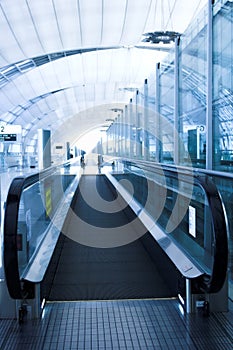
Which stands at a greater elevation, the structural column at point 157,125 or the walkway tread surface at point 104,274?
the structural column at point 157,125

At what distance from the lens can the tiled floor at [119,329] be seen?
333cm

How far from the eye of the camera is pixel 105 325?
3.75m

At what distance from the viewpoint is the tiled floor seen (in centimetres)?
333

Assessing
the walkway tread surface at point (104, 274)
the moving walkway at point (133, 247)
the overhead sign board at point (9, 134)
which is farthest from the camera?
the overhead sign board at point (9, 134)

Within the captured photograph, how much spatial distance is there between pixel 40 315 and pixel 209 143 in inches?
130

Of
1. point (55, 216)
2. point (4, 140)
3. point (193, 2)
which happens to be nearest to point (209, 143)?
point (55, 216)

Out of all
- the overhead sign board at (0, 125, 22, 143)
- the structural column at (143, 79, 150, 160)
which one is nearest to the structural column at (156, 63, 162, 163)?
the structural column at (143, 79, 150, 160)

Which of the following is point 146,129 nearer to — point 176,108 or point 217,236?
point 176,108

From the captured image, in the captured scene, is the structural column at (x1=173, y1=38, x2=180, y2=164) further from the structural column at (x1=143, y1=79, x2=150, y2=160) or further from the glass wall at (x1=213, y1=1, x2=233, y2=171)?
the structural column at (x1=143, y1=79, x2=150, y2=160)

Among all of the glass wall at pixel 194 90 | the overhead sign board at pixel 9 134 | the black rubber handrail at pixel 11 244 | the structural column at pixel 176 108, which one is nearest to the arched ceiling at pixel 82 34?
the overhead sign board at pixel 9 134

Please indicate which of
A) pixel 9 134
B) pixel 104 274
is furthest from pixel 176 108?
pixel 9 134

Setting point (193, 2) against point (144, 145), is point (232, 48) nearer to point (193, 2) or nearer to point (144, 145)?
point (144, 145)

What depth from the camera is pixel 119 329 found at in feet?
12.0

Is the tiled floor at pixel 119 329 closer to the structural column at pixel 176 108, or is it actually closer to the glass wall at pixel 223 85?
the glass wall at pixel 223 85
